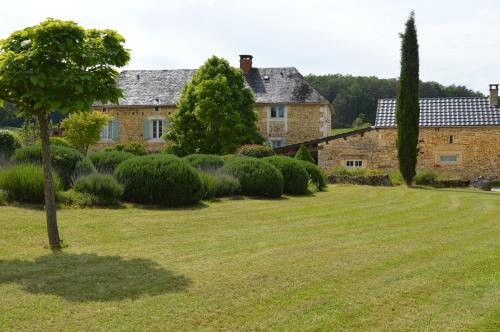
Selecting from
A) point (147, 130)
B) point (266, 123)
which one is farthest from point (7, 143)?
point (266, 123)

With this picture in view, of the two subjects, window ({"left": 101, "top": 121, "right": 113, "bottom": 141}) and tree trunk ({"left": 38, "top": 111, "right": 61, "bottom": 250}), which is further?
window ({"left": 101, "top": 121, "right": 113, "bottom": 141})

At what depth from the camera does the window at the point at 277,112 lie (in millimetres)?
32656

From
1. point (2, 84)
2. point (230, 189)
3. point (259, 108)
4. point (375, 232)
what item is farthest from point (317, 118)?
point (2, 84)

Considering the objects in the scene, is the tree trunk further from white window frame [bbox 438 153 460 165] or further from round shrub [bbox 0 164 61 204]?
white window frame [bbox 438 153 460 165]

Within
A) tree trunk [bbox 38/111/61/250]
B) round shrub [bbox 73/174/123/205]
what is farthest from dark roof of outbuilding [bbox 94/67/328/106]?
tree trunk [bbox 38/111/61/250]

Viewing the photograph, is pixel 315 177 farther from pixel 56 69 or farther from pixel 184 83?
pixel 184 83

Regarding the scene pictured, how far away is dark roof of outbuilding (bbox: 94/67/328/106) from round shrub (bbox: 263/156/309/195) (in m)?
16.2

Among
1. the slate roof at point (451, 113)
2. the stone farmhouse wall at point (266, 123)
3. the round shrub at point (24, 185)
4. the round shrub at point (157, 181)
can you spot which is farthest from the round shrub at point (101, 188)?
the stone farmhouse wall at point (266, 123)

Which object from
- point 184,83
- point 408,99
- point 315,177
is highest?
point 184,83

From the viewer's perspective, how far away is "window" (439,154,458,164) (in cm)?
2561

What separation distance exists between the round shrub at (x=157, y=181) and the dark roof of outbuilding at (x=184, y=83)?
2088 cm

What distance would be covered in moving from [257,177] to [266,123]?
18247mm

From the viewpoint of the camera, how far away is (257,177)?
14875mm

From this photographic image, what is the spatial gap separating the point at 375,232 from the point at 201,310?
500cm
